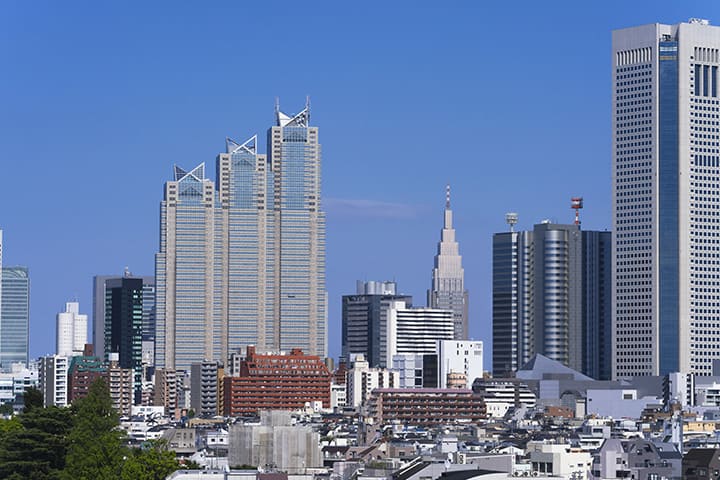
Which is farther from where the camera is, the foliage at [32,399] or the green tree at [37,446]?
the foliage at [32,399]

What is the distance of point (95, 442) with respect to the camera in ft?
201

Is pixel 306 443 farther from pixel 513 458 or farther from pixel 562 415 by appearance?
pixel 562 415

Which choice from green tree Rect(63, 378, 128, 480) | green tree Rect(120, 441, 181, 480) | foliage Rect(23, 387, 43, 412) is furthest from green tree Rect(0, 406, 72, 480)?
foliage Rect(23, 387, 43, 412)

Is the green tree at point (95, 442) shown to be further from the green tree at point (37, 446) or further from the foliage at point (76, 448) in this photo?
the green tree at point (37, 446)

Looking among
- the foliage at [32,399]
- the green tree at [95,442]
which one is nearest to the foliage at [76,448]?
the green tree at [95,442]

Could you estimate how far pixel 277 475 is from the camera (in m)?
72.4

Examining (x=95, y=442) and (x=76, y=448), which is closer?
(x=76, y=448)

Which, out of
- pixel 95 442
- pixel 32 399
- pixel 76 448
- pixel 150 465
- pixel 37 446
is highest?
pixel 32 399

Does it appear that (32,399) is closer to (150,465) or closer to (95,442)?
(150,465)

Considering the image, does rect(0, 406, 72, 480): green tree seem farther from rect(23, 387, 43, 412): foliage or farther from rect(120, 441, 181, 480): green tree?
rect(23, 387, 43, 412): foliage

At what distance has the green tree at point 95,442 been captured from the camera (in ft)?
197

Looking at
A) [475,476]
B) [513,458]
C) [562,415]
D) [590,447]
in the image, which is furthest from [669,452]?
[562,415]

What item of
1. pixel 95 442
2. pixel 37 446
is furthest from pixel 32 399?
pixel 95 442

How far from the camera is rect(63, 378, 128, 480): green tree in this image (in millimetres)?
59906
